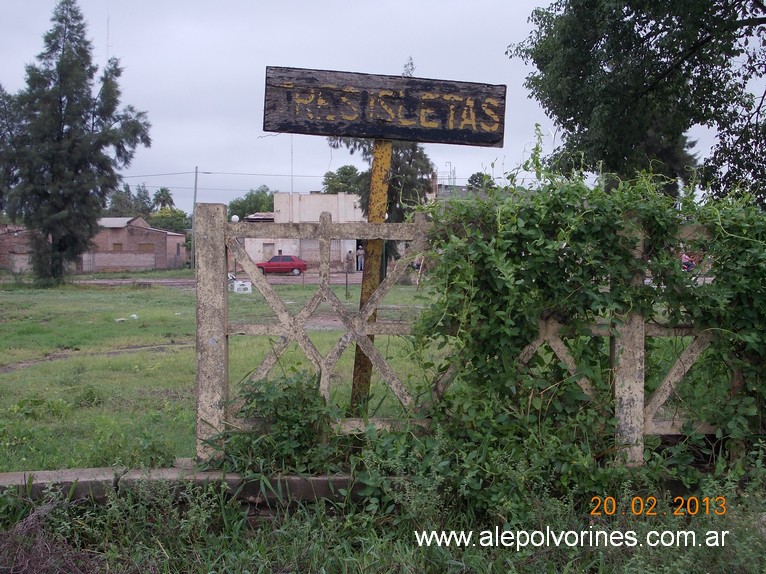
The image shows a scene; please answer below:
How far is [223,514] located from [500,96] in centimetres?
301

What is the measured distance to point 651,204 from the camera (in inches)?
153

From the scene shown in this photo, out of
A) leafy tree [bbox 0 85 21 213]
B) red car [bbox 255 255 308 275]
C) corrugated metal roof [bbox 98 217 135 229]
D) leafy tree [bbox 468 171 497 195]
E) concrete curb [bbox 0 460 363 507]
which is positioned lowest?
concrete curb [bbox 0 460 363 507]

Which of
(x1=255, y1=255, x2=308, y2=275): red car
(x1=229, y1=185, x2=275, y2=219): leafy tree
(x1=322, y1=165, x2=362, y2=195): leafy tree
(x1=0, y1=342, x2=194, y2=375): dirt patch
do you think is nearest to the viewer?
(x1=0, y1=342, x2=194, y2=375): dirt patch

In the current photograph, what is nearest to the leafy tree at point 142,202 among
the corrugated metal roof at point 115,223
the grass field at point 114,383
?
the corrugated metal roof at point 115,223

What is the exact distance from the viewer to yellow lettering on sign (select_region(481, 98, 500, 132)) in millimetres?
4633

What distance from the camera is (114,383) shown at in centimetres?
736

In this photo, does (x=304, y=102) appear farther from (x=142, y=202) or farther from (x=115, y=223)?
(x=142, y=202)

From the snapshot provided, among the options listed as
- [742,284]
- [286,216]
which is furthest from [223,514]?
[286,216]

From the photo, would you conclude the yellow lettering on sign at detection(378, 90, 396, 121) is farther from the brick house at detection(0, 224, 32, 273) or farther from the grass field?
the brick house at detection(0, 224, 32, 273)

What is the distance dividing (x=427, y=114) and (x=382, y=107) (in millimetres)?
288

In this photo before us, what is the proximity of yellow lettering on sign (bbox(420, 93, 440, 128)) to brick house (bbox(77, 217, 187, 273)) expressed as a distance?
171 feet

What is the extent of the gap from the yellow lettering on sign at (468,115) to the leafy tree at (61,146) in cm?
3367

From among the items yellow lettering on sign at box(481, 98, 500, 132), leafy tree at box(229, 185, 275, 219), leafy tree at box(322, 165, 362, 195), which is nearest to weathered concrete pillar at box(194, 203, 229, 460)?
yellow lettering on sign at box(481, 98, 500, 132)

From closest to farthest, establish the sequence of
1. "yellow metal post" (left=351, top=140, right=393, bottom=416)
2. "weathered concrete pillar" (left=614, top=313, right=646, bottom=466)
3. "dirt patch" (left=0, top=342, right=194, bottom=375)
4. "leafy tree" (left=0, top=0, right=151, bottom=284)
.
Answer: "weathered concrete pillar" (left=614, top=313, right=646, bottom=466) → "yellow metal post" (left=351, top=140, right=393, bottom=416) → "dirt patch" (left=0, top=342, right=194, bottom=375) → "leafy tree" (left=0, top=0, right=151, bottom=284)
